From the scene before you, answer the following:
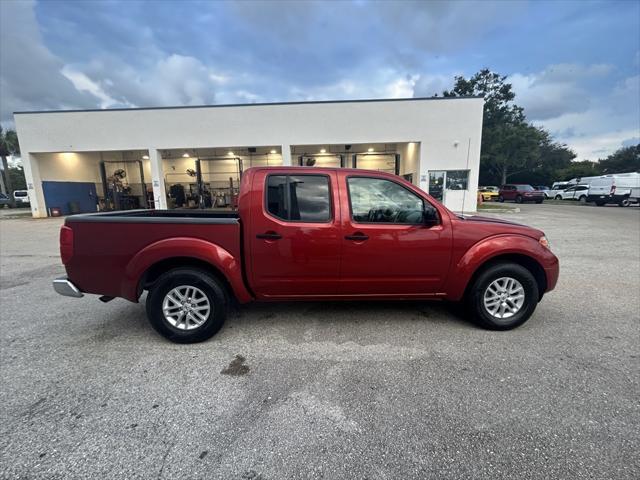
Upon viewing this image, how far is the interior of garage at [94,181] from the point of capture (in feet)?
63.0

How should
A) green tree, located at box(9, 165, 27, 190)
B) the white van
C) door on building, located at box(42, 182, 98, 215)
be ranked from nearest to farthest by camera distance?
door on building, located at box(42, 182, 98, 215) → the white van → green tree, located at box(9, 165, 27, 190)

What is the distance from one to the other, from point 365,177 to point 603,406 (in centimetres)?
283

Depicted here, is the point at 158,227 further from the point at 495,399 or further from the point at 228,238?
the point at 495,399

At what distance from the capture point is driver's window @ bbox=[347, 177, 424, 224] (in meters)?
3.42

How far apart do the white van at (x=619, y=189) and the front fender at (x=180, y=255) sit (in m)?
31.5

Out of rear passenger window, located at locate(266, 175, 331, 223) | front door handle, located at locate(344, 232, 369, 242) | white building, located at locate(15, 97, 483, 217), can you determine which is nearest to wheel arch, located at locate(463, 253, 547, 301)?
front door handle, located at locate(344, 232, 369, 242)

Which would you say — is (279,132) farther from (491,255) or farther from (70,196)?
(491,255)

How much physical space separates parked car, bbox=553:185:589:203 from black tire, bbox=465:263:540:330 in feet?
107

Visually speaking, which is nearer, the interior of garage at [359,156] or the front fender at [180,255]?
the front fender at [180,255]

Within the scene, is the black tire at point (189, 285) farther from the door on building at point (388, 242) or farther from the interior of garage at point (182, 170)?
the interior of garage at point (182, 170)

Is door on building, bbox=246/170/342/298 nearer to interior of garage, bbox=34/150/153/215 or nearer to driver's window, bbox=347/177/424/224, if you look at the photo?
driver's window, bbox=347/177/424/224

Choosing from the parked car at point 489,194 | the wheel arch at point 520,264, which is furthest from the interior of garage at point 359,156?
the wheel arch at point 520,264

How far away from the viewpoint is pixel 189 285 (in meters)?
3.29

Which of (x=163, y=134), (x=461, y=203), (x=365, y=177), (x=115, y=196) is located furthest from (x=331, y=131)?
(x=115, y=196)
